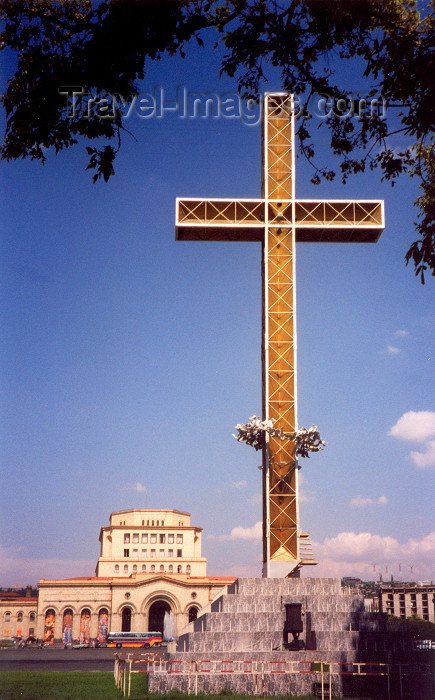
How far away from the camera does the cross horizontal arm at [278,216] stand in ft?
→ 71.0

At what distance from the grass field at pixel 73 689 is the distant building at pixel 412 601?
99.5 meters

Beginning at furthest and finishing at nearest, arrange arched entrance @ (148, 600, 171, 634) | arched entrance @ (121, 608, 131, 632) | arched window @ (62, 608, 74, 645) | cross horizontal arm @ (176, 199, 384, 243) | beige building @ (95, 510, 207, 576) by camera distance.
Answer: beige building @ (95, 510, 207, 576), arched entrance @ (148, 600, 171, 634), arched entrance @ (121, 608, 131, 632), arched window @ (62, 608, 74, 645), cross horizontal arm @ (176, 199, 384, 243)

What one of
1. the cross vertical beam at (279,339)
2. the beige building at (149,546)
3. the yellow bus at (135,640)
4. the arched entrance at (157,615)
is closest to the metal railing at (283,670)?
the cross vertical beam at (279,339)

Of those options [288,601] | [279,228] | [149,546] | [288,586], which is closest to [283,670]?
[288,601]

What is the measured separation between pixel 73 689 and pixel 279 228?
44.9 feet

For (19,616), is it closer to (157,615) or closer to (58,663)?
(157,615)

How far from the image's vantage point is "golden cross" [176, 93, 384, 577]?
20500 mm

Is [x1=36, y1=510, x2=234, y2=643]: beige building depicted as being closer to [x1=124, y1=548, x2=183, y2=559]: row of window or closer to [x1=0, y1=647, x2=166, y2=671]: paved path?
[x1=124, y1=548, x2=183, y2=559]: row of window

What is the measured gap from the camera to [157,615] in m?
73.1

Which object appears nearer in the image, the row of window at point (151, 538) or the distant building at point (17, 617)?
the distant building at point (17, 617)

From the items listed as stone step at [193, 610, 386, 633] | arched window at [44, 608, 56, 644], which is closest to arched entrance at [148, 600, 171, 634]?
arched window at [44, 608, 56, 644]

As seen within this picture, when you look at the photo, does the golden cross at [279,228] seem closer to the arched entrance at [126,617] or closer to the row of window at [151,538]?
the arched entrance at [126,617]

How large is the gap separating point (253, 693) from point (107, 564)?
64373 mm

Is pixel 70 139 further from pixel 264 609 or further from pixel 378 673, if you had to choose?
pixel 264 609
